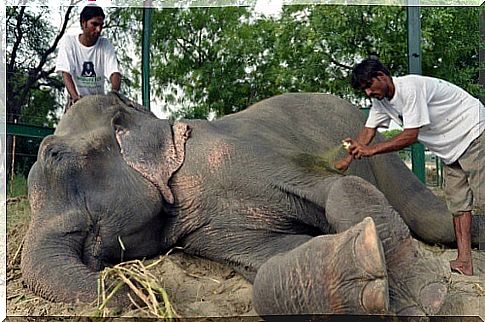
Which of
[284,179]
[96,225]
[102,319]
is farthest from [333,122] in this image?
[102,319]

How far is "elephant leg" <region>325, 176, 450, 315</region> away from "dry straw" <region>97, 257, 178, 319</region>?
0.41 m

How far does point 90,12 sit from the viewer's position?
267 centimetres

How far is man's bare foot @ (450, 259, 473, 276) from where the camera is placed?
7.55 ft

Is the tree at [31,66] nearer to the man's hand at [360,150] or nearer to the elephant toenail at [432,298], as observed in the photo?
the man's hand at [360,150]

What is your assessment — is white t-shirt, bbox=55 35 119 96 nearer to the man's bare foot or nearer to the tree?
the tree

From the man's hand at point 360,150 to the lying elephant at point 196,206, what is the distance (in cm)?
11

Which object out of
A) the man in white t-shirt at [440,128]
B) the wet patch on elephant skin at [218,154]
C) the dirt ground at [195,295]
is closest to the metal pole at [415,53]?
the man in white t-shirt at [440,128]

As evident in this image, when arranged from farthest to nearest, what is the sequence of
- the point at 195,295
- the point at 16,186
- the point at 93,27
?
the point at 93,27 → the point at 16,186 → the point at 195,295

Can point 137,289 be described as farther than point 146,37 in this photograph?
No

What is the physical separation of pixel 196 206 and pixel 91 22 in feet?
3.41

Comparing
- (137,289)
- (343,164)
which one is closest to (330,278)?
(137,289)

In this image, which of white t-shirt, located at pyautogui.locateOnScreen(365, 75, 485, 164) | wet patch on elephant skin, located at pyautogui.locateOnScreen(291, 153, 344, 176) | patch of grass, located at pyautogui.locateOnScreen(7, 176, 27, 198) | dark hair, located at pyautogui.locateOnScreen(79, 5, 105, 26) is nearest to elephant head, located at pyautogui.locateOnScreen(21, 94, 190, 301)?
wet patch on elephant skin, located at pyautogui.locateOnScreen(291, 153, 344, 176)

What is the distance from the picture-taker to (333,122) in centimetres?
250

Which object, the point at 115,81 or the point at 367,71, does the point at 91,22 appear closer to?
the point at 115,81
